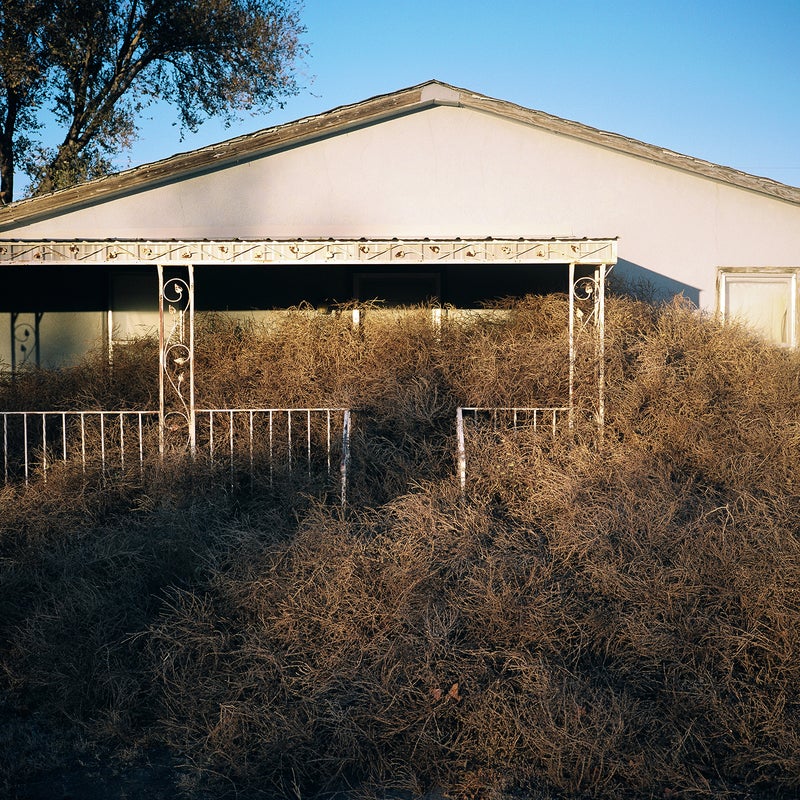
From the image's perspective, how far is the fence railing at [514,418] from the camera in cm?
684

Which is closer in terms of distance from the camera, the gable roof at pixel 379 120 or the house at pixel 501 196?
the gable roof at pixel 379 120

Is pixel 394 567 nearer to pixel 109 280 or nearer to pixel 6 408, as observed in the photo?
pixel 6 408

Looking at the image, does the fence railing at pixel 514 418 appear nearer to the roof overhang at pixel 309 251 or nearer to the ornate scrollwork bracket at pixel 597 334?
the ornate scrollwork bracket at pixel 597 334

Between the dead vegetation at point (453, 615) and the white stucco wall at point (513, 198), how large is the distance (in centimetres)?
292

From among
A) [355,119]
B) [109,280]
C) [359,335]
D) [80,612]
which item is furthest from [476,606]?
[109,280]

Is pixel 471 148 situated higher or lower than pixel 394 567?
higher

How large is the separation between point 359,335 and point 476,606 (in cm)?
490

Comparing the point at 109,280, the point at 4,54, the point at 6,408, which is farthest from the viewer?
the point at 4,54

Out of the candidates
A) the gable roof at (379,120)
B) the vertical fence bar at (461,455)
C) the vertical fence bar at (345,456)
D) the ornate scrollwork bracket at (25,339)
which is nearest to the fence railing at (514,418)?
the vertical fence bar at (461,455)

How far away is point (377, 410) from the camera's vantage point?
768 cm

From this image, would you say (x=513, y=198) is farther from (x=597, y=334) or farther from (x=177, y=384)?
(x=177, y=384)

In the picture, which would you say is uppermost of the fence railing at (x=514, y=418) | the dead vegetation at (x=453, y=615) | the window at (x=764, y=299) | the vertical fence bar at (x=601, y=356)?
the window at (x=764, y=299)

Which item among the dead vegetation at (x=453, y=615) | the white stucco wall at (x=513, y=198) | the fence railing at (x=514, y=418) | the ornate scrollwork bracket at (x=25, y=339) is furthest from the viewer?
the ornate scrollwork bracket at (x=25, y=339)

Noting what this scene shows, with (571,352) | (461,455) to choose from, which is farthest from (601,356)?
(461,455)
